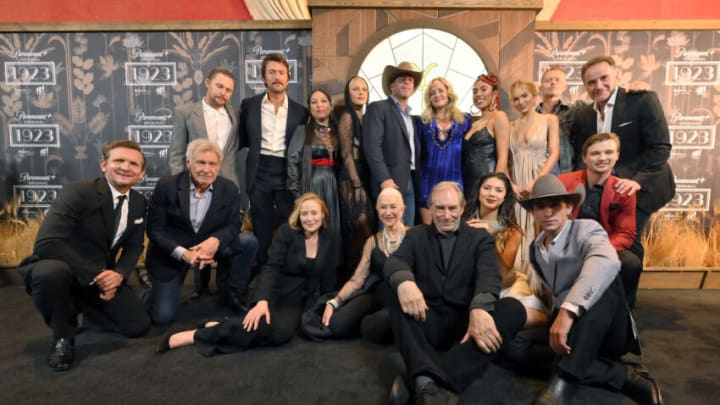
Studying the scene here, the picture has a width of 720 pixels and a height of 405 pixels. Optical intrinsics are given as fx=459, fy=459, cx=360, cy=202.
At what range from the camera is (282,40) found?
413cm

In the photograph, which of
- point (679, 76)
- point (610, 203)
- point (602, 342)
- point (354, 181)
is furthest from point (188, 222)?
point (679, 76)

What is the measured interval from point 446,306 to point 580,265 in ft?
1.90

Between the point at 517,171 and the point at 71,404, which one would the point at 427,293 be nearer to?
the point at 517,171

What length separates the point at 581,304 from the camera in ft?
5.64

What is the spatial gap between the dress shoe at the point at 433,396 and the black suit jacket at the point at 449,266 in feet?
1.37

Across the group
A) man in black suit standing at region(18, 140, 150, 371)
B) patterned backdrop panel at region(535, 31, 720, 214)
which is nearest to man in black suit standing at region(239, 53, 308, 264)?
man in black suit standing at region(18, 140, 150, 371)

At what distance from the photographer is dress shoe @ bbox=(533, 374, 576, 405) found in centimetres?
173

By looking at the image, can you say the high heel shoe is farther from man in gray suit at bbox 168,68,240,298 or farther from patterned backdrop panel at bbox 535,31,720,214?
patterned backdrop panel at bbox 535,31,720,214

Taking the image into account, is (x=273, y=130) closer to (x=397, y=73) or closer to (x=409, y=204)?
(x=397, y=73)

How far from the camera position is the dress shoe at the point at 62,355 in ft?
6.95

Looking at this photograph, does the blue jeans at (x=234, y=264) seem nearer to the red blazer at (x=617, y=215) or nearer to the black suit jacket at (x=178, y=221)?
the black suit jacket at (x=178, y=221)

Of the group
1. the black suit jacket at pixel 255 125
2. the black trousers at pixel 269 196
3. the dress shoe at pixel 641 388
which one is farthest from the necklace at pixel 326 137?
the dress shoe at pixel 641 388

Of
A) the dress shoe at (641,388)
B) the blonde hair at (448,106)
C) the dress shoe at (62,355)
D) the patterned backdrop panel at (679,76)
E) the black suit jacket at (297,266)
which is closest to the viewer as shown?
the dress shoe at (641,388)

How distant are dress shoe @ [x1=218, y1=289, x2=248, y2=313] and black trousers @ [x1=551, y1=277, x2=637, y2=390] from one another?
1936mm
